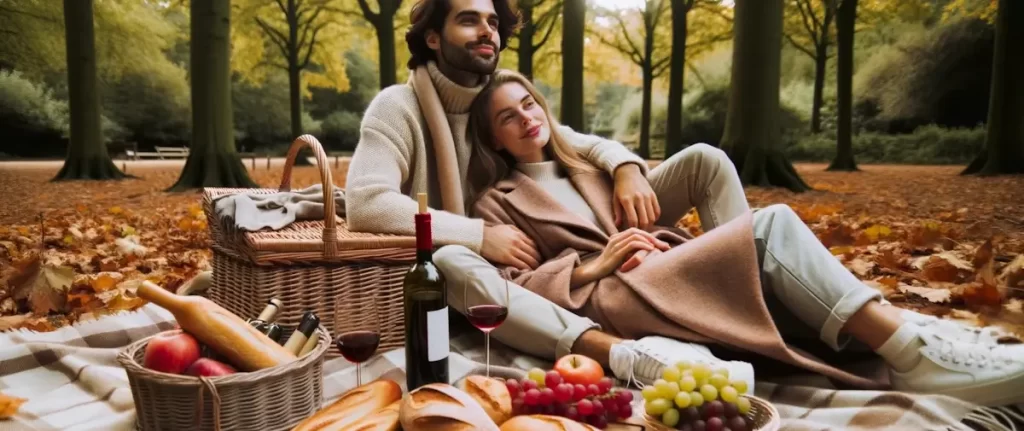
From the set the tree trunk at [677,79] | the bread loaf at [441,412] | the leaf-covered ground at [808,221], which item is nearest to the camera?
the bread loaf at [441,412]

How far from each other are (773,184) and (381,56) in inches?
128

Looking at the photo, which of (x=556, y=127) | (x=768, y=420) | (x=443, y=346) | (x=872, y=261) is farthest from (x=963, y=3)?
(x=443, y=346)

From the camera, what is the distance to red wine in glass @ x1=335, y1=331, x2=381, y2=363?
4.35 feet

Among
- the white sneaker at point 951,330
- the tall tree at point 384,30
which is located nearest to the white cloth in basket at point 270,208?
the white sneaker at point 951,330

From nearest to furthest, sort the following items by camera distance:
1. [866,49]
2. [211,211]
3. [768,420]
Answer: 1. [768,420]
2. [211,211]
3. [866,49]

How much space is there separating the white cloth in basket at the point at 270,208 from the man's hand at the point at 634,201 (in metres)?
0.93

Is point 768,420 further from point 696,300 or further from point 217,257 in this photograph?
point 217,257

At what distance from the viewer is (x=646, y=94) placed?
6172 millimetres

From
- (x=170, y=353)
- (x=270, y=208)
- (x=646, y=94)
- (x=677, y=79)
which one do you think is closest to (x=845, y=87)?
(x=677, y=79)

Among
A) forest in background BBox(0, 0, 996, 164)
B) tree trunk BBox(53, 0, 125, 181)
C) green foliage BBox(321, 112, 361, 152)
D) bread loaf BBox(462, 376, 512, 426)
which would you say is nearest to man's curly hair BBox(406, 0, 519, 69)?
bread loaf BBox(462, 376, 512, 426)

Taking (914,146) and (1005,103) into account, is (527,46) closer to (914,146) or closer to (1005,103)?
(914,146)

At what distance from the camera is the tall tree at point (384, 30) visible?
5512 millimetres

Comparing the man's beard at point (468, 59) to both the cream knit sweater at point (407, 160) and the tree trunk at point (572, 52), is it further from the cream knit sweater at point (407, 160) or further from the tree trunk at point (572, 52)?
the tree trunk at point (572, 52)

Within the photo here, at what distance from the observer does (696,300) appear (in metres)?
1.70
